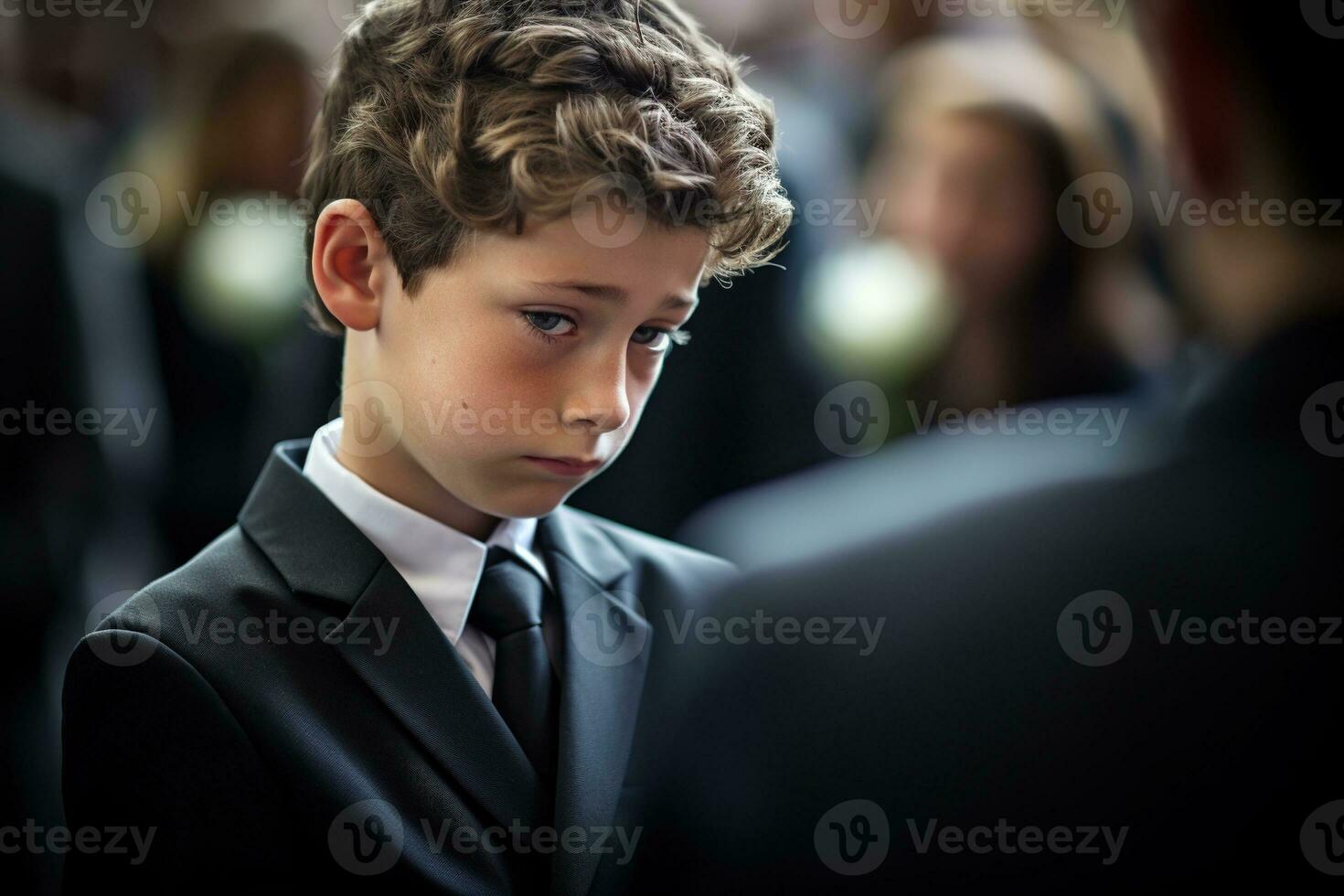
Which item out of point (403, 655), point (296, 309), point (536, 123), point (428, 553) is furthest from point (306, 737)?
point (296, 309)

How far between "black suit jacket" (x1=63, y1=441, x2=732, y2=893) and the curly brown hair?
359 mm

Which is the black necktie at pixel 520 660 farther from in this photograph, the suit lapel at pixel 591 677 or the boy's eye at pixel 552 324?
the boy's eye at pixel 552 324

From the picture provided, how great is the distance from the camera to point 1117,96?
2.70 m

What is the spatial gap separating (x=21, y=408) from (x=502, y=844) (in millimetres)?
1281

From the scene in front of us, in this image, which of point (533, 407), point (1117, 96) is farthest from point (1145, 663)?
point (1117, 96)

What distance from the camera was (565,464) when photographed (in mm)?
1253

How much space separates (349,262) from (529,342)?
9.7 inches

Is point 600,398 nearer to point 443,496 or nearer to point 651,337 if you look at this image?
point 651,337

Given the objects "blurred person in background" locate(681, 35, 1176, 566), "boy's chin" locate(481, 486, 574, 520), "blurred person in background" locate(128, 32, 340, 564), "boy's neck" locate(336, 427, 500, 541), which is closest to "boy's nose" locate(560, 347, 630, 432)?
"boy's chin" locate(481, 486, 574, 520)

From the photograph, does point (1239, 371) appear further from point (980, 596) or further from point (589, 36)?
point (589, 36)

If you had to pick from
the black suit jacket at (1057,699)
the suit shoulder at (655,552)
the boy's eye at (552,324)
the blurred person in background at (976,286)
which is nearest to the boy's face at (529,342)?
the boy's eye at (552,324)

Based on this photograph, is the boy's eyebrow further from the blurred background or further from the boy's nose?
the blurred background

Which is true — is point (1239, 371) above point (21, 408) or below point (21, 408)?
above

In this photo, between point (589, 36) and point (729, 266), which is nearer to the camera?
point (589, 36)
